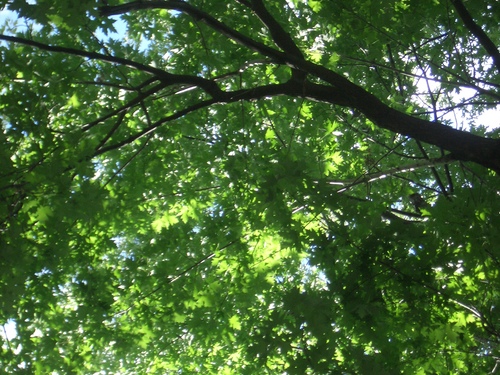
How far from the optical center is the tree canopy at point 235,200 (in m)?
3.07

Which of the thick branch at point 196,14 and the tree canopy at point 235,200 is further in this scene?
the thick branch at point 196,14

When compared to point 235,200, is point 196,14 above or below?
above

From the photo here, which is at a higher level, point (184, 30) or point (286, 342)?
point (184, 30)

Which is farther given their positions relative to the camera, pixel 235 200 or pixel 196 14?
pixel 235 200

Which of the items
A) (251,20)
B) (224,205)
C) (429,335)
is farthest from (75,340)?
(251,20)

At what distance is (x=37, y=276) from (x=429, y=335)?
330 centimetres

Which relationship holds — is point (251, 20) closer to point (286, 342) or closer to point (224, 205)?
point (224, 205)

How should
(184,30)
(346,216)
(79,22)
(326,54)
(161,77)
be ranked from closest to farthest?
1. (79,22)
2. (346,216)
3. (161,77)
4. (184,30)
5. (326,54)

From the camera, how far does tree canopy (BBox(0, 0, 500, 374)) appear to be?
307 cm

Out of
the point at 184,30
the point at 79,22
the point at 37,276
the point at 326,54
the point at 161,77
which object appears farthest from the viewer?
the point at 326,54

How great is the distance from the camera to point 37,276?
421 cm

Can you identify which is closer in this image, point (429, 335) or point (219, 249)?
point (429, 335)

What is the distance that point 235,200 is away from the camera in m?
5.05

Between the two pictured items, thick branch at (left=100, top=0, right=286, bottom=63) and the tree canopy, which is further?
thick branch at (left=100, top=0, right=286, bottom=63)
